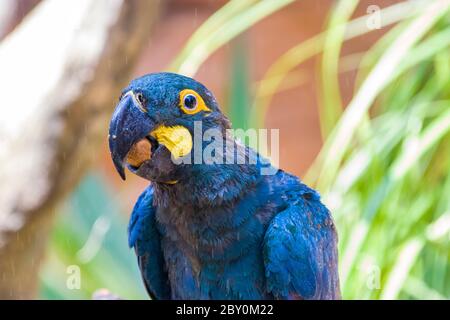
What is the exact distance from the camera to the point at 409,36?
1631 millimetres

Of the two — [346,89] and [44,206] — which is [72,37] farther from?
[346,89]

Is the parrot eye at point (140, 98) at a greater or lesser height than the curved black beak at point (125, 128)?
greater

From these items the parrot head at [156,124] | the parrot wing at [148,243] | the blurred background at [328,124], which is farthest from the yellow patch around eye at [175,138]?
the blurred background at [328,124]

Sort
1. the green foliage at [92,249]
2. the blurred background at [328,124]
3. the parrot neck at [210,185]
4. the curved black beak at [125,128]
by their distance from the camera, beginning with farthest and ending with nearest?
the green foliage at [92,249] < the blurred background at [328,124] < the parrot neck at [210,185] < the curved black beak at [125,128]

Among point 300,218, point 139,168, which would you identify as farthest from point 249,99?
point 139,168

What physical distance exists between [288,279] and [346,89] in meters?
1.14

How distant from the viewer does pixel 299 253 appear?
1.15m

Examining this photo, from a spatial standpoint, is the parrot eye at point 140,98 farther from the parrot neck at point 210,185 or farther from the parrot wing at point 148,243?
the parrot wing at point 148,243

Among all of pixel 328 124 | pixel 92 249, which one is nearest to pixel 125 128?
pixel 328 124

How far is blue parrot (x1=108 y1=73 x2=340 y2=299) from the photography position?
97cm

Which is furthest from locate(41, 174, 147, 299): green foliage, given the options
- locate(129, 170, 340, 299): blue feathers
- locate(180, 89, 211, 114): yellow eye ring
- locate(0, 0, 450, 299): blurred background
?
locate(180, 89, 211, 114): yellow eye ring

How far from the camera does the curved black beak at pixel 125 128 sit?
0.89 metres

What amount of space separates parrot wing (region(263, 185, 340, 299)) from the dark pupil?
0.92 ft

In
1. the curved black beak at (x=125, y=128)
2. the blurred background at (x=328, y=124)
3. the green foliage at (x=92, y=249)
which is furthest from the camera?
the green foliage at (x=92, y=249)
